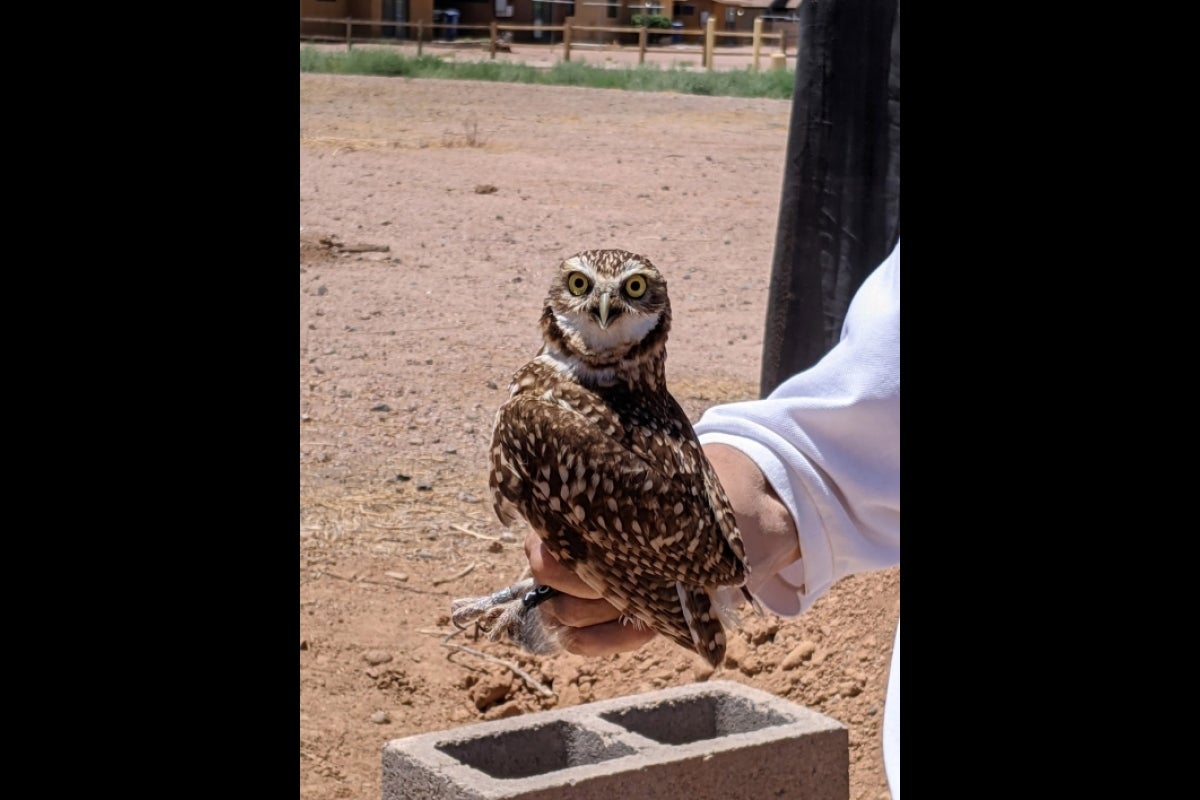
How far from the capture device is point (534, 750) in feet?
12.6

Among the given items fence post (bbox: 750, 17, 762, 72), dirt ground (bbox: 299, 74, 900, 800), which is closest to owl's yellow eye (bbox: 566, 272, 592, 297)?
dirt ground (bbox: 299, 74, 900, 800)

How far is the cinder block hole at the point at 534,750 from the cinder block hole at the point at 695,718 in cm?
10

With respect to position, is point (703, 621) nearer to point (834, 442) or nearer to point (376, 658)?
point (834, 442)

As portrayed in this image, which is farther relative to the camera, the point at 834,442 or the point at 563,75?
the point at 563,75

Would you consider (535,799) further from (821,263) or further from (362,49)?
(362,49)

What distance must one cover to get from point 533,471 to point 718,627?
0.28 meters

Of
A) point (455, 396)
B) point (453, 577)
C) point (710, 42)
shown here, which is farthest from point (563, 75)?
point (453, 577)

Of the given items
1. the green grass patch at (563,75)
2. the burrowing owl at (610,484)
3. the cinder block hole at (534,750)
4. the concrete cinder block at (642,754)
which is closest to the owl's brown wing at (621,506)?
the burrowing owl at (610,484)

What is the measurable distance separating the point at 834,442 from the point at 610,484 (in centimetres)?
47

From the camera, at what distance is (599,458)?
1.62 metres

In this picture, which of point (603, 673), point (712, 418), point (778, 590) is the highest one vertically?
point (712, 418)

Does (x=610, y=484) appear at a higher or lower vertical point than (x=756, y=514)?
higher

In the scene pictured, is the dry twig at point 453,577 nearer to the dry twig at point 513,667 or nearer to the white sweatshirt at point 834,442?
the dry twig at point 513,667
